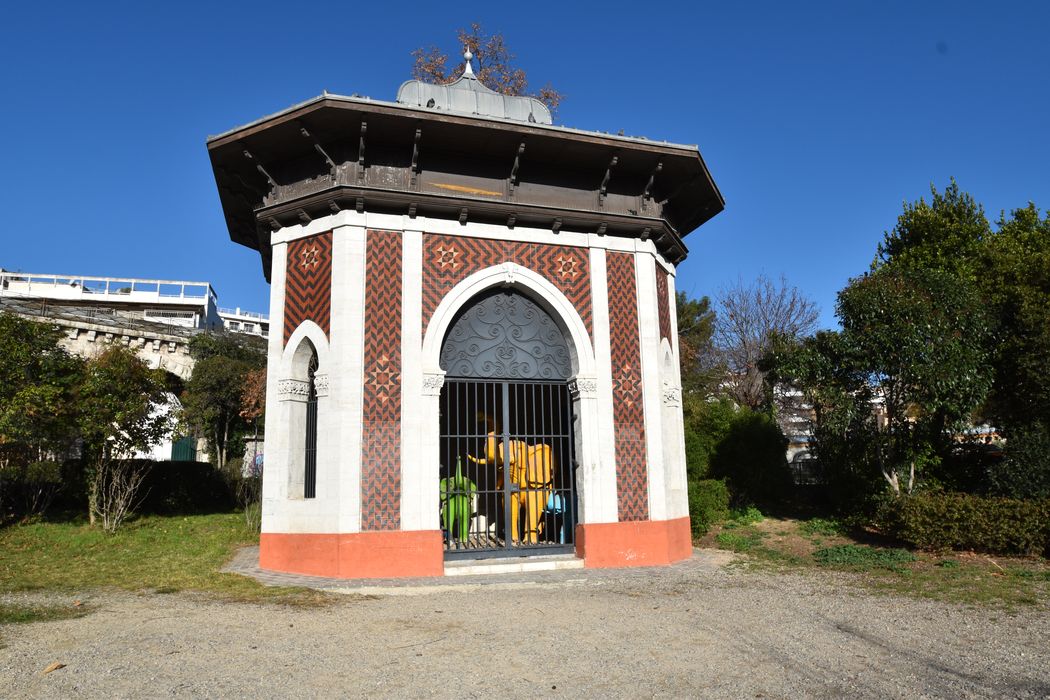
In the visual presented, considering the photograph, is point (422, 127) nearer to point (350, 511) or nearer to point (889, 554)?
point (350, 511)

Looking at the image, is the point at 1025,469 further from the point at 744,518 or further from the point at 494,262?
the point at 494,262

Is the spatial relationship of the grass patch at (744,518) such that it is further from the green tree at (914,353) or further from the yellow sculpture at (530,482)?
the yellow sculpture at (530,482)

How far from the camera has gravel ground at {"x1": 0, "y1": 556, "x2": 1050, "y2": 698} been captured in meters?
4.51

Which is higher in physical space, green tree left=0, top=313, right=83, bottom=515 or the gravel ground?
green tree left=0, top=313, right=83, bottom=515

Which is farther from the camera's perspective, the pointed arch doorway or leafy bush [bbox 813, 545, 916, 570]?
the pointed arch doorway

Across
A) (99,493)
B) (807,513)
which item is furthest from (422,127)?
(807,513)

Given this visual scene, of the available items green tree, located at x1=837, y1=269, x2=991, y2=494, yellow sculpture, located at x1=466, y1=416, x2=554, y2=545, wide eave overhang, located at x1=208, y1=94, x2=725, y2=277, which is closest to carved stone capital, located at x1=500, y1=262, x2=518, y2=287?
wide eave overhang, located at x1=208, y1=94, x2=725, y2=277

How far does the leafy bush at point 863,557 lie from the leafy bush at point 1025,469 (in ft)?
7.45

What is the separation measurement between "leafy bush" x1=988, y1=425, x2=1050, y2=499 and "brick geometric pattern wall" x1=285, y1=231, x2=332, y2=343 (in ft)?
37.1

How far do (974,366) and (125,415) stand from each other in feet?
50.7

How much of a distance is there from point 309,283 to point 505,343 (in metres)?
3.16

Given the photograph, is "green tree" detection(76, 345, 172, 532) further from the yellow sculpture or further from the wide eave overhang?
the yellow sculpture

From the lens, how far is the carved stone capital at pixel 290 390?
1077 centimetres

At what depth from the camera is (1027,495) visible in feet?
37.5
